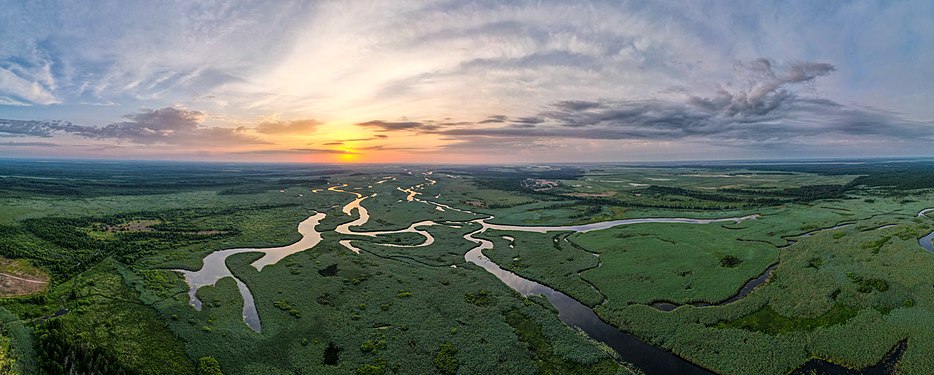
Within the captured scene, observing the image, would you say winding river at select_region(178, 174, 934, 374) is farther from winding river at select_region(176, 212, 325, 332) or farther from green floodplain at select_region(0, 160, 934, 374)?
green floodplain at select_region(0, 160, 934, 374)

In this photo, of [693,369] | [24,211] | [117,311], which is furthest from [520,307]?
[24,211]

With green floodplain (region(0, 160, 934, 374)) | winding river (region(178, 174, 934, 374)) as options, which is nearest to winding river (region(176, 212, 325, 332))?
winding river (region(178, 174, 934, 374))

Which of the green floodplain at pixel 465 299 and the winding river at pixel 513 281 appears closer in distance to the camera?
the green floodplain at pixel 465 299

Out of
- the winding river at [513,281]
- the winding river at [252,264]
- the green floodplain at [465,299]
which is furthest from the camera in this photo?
the winding river at [252,264]

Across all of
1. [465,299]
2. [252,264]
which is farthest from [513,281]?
[252,264]

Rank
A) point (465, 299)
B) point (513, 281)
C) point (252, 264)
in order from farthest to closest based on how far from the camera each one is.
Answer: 1. point (252, 264)
2. point (513, 281)
3. point (465, 299)

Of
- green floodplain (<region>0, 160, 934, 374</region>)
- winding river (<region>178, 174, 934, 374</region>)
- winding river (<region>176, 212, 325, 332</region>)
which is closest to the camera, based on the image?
green floodplain (<region>0, 160, 934, 374</region>)

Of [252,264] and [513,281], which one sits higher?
[252,264]

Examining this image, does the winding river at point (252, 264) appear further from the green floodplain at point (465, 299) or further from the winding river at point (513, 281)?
the green floodplain at point (465, 299)

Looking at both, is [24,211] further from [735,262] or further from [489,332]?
[735,262]

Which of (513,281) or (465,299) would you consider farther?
(513,281)

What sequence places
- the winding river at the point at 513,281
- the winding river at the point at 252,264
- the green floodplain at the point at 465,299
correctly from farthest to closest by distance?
the winding river at the point at 252,264, the winding river at the point at 513,281, the green floodplain at the point at 465,299

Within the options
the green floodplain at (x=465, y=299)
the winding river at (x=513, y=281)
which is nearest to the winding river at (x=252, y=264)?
the winding river at (x=513, y=281)

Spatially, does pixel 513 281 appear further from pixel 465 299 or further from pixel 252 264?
pixel 252 264
